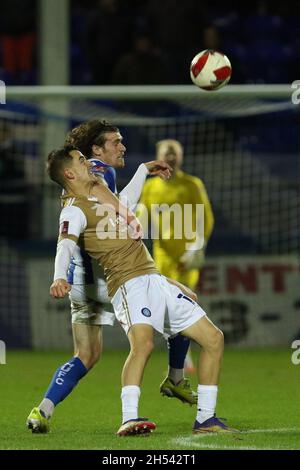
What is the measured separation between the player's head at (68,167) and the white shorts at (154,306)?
723mm

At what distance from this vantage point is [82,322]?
7.80m

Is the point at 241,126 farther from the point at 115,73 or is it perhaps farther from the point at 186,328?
the point at 186,328

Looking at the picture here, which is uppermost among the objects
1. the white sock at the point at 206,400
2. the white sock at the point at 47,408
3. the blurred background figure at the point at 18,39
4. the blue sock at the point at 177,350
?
the blurred background figure at the point at 18,39

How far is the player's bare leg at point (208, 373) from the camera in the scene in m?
7.20

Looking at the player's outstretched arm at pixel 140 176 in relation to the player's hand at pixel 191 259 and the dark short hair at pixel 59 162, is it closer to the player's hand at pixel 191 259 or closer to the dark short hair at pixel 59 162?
the dark short hair at pixel 59 162

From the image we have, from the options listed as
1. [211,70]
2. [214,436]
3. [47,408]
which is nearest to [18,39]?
[211,70]

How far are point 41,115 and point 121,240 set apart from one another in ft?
21.2

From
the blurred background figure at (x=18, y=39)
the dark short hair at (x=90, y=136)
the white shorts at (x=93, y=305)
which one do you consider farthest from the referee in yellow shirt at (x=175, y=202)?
the blurred background figure at (x=18, y=39)

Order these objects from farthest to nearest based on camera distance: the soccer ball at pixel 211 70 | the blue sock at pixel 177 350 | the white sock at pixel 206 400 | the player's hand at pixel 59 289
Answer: the soccer ball at pixel 211 70
the blue sock at pixel 177 350
the white sock at pixel 206 400
the player's hand at pixel 59 289

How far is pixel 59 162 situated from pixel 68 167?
0.21 ft

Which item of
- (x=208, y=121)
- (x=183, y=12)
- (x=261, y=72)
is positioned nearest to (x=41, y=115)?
(x=208, y=121)

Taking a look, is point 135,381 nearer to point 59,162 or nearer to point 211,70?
point 59,162

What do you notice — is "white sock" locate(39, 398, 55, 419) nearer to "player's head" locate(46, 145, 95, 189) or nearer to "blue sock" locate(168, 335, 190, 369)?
"blue sock" locate(168, 335, 190, 369)

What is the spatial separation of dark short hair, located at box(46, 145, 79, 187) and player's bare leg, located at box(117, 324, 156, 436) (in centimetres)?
106
